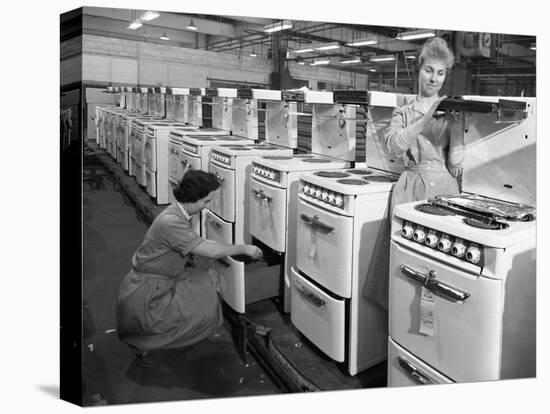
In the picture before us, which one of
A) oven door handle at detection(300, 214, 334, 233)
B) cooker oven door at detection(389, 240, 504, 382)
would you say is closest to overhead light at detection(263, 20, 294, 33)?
oven door handle at detection(300, 214, 334, 233)

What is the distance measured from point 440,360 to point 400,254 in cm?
44

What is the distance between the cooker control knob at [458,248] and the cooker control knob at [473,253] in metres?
0.02

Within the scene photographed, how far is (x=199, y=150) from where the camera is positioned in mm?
2865

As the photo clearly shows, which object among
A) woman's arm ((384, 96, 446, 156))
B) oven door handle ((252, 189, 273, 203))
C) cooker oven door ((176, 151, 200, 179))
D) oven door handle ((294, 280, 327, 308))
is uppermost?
woman's arm ((384, 96, 446, 156))

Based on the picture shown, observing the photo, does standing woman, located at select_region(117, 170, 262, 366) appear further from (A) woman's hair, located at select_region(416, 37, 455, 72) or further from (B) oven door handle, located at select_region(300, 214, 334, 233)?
(A) woman's hair, located at select_region(416, 37, 455, 72)

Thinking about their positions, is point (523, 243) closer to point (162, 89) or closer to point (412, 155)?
point (412, 155)

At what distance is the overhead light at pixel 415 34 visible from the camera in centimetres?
255

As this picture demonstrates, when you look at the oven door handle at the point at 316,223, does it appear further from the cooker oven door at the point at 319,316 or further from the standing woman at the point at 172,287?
the standing woman at the point at 172,287

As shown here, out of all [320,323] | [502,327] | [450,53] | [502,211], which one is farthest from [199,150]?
[502,327]

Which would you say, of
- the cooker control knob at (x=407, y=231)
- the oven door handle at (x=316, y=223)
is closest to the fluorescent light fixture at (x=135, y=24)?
the oven door handle at (x=316, y=223)

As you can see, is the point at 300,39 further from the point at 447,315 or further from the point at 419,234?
the point at 447,315

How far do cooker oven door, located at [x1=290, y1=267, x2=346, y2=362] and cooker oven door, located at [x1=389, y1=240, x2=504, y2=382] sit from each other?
0.35 m

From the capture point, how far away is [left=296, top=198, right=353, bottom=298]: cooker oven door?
7.84 ft

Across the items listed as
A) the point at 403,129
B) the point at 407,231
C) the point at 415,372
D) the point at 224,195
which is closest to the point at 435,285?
the point at 407,231
